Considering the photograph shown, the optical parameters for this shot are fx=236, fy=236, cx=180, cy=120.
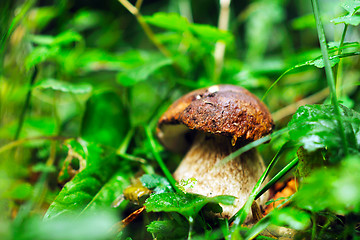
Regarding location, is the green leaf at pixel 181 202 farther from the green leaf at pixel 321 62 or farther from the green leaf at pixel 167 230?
the green leaf at pixel 321 62

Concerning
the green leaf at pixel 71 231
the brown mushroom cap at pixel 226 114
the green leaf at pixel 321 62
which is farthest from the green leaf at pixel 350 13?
the green leaf at pixel 71 231

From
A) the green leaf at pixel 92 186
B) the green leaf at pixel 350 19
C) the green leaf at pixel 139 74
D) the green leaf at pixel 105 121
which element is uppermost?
the green leaf at pixel 350 19

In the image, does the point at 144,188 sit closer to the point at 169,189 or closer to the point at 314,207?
the point at 169,189

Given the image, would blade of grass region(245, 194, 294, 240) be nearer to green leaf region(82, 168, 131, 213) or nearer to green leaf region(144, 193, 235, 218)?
green leaf region(144, 193, 235, 218)

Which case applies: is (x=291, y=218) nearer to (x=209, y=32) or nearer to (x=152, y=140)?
(x=152, y=140)

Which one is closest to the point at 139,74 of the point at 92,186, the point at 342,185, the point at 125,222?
the point at 92,186

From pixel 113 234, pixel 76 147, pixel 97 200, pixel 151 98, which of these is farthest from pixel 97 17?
pixel 113 234
